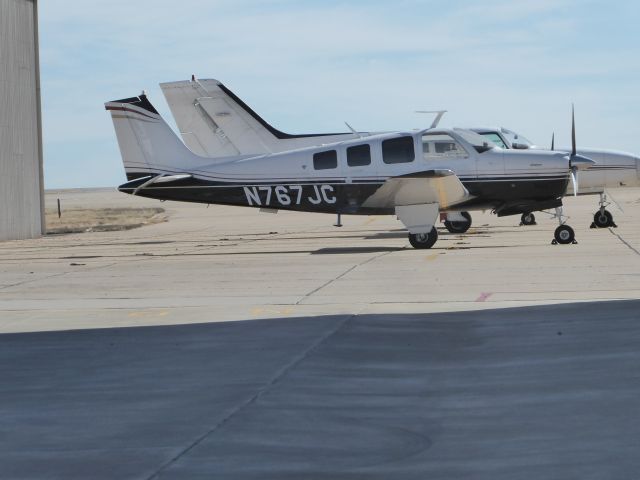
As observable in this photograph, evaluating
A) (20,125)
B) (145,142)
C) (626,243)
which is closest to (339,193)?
(145,142)

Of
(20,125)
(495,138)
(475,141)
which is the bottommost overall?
(475,141)

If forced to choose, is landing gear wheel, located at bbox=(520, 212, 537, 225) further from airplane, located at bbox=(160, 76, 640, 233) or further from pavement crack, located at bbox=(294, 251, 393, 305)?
pavement crack, located at bbox=(294, 251, 393, 305)

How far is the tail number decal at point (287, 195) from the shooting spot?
23.5 m

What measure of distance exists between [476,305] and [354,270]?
519cm

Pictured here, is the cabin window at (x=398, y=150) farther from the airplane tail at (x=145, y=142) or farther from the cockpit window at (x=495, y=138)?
the cockpit window at (x=495, y=138)

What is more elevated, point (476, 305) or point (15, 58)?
point (15, 58)

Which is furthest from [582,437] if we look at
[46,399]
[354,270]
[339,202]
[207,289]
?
[339,202]

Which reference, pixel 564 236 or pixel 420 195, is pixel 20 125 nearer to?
pixel 420 195

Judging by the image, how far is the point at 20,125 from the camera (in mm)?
34938

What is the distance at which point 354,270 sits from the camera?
17.4 m

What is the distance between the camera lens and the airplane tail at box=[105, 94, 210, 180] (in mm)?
24938

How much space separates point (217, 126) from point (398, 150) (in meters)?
8.55

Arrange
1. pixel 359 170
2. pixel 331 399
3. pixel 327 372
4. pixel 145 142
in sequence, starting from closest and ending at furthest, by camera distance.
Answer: pixel 331 399
pixel 327 372
pixel 359 170
pixel 145 142

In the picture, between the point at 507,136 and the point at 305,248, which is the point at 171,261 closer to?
the point at 305,248
